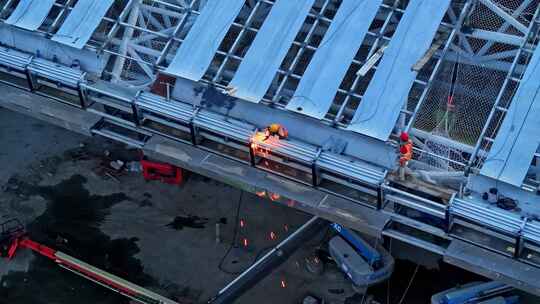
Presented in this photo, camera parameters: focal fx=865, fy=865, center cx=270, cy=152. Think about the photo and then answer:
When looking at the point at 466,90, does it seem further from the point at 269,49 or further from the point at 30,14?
the point at 30,14

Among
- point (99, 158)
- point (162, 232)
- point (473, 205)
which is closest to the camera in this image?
point (473, 205)

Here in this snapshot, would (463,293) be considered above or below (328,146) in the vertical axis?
below

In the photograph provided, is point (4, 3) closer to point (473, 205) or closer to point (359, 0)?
point (359, 0)

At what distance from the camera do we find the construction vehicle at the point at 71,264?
32750 mm

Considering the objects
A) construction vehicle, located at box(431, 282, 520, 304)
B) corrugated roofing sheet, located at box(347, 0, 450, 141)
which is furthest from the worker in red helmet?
construction vehicle, located at box(431, 282, 520, 304)

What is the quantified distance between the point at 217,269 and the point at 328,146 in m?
8.24

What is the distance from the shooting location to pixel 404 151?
27953 millimetres

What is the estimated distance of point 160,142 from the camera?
105 feet

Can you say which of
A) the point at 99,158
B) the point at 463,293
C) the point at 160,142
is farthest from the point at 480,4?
the point at 99,158

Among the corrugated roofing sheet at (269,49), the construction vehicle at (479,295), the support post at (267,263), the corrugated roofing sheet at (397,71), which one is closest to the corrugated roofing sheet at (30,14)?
the corrugated roofing sheet at (269,49)

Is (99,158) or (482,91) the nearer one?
(482,91)

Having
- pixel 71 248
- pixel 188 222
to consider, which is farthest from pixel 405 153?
pixel 71 248

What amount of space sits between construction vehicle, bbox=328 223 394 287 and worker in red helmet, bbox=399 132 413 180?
6.07 meters

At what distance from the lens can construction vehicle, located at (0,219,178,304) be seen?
107 feet
